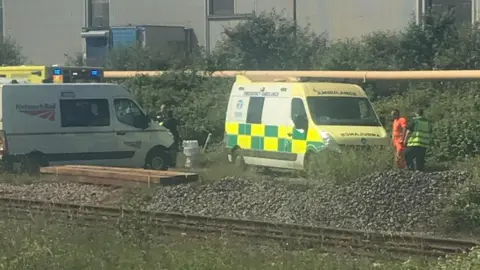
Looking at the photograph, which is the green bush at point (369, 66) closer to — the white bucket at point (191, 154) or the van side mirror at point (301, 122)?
the white bucket at point (191, 154)

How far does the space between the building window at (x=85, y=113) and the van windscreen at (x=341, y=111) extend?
467cm

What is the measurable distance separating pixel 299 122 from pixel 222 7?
27.9m

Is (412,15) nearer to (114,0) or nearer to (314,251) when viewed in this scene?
(114,0)

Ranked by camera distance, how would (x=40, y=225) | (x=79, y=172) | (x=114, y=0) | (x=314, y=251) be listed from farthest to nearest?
(x=114, y=0)
(x=79, y=172)
(x=40, y=225)
(x=314, y=251)

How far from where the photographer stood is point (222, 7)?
47.8m

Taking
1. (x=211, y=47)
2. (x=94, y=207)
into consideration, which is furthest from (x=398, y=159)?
(x=211, y=47)

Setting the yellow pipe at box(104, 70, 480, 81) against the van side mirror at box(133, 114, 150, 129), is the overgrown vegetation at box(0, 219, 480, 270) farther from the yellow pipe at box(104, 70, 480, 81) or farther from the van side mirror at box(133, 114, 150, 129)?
the yellow pipe at box(104, 70, 480, 81)

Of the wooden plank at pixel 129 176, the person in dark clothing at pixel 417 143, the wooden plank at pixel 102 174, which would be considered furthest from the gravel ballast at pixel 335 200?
the person in dark clothing at pixel 417 143

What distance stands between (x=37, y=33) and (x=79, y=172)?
37.1 metres

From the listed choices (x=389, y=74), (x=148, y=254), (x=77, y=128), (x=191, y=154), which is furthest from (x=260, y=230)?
(x=389, y=74)

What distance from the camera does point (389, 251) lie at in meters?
11.1

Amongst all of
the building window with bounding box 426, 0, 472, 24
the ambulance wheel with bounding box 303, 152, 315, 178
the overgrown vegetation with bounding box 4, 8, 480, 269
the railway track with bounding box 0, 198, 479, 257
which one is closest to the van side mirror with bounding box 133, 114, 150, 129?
the overgrown vegetation with bounding box 4, 8, 480, 269

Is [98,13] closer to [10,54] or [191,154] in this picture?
[10,54]

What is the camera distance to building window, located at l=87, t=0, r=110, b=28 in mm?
A: 52375
